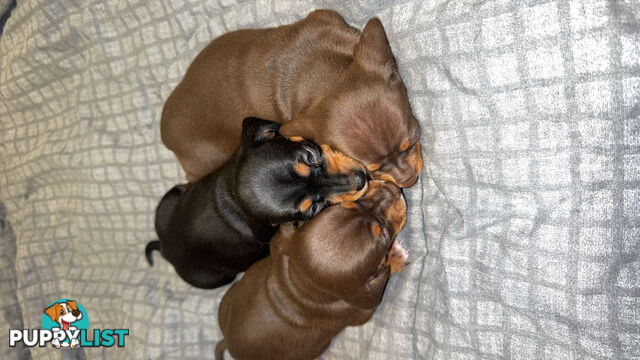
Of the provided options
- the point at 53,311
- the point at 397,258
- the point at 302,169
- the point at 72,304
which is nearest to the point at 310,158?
the point at 302,169

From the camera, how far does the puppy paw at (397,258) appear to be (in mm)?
→ 2381

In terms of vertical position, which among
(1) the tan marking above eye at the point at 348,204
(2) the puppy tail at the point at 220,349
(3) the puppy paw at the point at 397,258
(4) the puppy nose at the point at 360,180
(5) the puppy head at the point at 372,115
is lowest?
(2) the puppy tail at the point at 220,349

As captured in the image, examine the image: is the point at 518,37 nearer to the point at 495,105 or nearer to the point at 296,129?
the point at 495,105

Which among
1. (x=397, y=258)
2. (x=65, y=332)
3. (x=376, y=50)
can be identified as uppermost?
(x=376, y=50)

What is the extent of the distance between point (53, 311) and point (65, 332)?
0.55 feet

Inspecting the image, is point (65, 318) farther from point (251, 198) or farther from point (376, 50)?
point (376, 50)

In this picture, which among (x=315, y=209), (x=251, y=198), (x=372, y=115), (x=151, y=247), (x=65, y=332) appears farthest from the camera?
(x=65, y=332)

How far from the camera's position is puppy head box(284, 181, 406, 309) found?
213cm

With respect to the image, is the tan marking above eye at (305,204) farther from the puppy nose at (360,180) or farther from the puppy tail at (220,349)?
the puppy tail at (220,349)

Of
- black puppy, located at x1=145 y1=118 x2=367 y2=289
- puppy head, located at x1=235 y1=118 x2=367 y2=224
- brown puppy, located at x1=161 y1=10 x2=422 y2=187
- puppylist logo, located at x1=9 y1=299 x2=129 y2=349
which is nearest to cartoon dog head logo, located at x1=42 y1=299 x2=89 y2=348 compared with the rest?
puppylist logo, located at x1=9 y1=299 x2=129 y2=349

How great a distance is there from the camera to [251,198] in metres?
2.23

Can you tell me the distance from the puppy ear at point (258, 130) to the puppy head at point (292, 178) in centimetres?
4

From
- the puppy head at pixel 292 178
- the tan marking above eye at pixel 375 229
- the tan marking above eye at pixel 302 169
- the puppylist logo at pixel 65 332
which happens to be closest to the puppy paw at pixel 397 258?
the tan marking above eye at pixel 375 229

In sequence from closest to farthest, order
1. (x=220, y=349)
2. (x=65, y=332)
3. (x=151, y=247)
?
(x=220, y=349), (x=151, y=247), (x=65, y=332)
